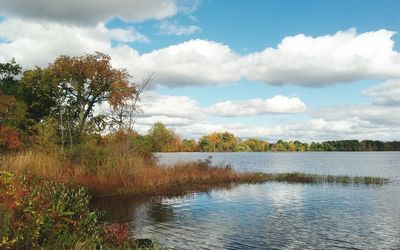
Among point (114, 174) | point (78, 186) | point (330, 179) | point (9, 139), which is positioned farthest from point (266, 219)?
point (330, 179)

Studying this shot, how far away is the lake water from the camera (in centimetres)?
1697

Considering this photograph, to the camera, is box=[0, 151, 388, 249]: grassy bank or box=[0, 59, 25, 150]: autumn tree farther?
box=[0, 59, 25, 150]: autumn tree

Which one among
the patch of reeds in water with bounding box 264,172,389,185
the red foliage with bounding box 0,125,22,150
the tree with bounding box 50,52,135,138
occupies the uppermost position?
the tree with bounding box 50,52,135,138

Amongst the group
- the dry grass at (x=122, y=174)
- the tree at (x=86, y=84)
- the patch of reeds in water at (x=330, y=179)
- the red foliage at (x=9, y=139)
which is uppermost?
the tree at (x=86, y=84)

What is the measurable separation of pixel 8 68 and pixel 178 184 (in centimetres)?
2172

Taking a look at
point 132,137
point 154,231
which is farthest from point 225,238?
point 132,137

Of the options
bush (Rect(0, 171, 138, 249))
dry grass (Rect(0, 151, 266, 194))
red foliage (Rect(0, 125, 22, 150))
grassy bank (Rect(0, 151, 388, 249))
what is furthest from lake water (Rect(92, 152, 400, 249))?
red foliage (Rect(0, 125, 22, 150))

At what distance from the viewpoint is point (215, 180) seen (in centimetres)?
4147

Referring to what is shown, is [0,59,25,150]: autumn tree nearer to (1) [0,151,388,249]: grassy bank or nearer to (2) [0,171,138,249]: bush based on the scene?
(1) [0,151,388,249]: grassy bank

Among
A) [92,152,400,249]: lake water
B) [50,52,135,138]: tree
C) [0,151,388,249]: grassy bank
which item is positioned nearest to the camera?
[0,151,388,249]: grassy bank

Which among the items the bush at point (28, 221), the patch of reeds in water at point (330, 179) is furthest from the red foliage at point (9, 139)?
the patch of reeds in water at point (330, 179)

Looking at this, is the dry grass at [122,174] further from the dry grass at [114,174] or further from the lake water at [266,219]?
the lake water at [266,219]

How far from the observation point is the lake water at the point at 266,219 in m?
17.0

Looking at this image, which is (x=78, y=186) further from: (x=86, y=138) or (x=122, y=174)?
(x=86, y=138)
